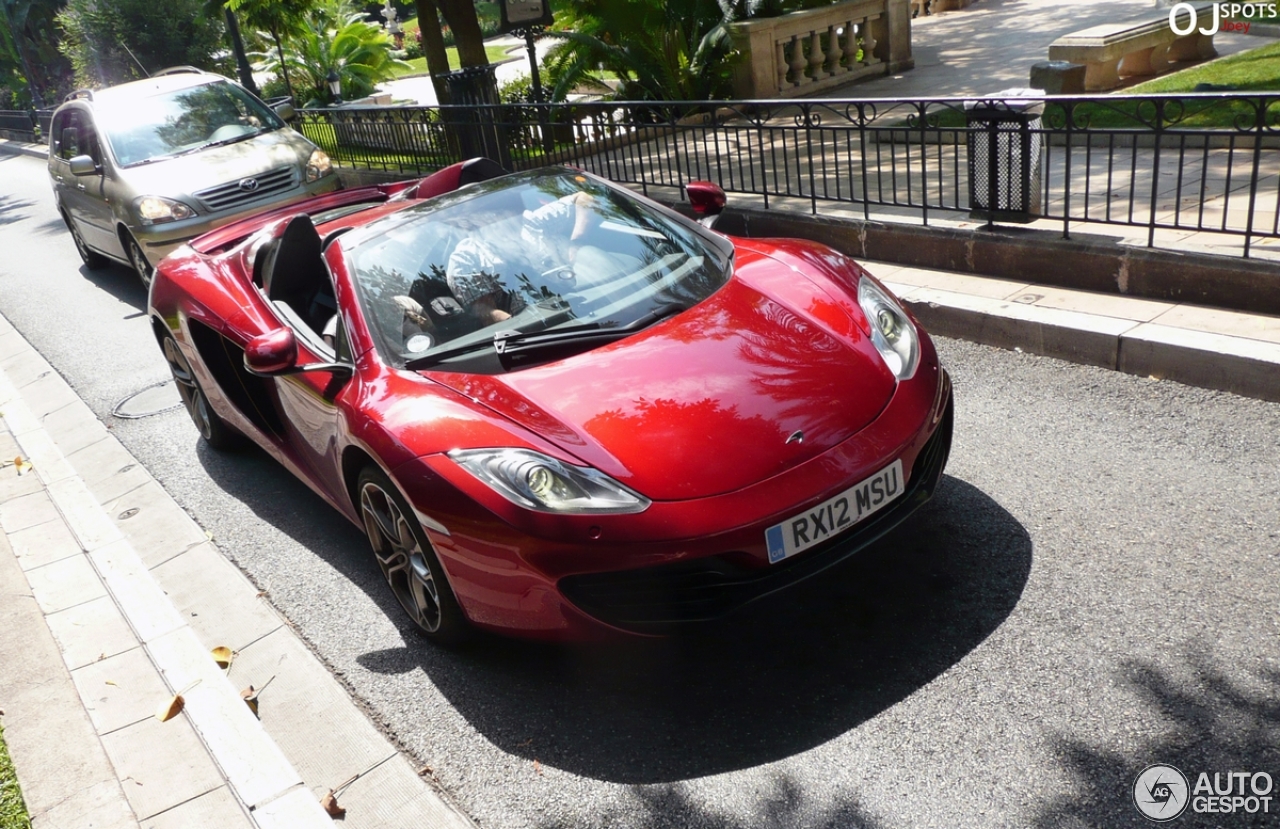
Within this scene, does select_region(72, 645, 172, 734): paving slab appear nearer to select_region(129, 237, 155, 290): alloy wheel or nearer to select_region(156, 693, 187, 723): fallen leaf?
select_region(156, 693, 187, 723): fallen leaf

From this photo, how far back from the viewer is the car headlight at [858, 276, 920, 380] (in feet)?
12.1

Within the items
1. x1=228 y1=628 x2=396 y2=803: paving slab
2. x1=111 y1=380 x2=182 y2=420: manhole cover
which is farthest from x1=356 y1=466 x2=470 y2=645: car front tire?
x1=111 y1=380 x2=182 y2=420: manhole cover

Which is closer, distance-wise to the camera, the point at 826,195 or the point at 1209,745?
the point at 1209,745

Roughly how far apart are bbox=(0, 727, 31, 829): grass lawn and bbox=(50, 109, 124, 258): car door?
7866 mm

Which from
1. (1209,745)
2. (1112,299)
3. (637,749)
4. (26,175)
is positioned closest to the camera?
(1209,745)

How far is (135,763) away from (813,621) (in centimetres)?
228

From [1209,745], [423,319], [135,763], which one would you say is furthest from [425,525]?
[1209,745]

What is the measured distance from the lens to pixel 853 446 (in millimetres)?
3307

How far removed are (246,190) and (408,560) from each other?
718cm

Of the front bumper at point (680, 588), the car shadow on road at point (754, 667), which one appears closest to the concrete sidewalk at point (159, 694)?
the car shadow on road at point (754, 667)

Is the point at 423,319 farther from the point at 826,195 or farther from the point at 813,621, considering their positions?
Answer: the point at 826,195

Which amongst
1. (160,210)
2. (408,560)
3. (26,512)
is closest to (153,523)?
(26,512)

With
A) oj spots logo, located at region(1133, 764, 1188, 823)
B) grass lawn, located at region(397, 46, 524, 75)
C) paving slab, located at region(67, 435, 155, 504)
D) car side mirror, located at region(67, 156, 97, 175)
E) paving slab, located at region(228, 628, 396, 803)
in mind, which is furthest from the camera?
grass lawn, located at region(397, 46, 524, 75)

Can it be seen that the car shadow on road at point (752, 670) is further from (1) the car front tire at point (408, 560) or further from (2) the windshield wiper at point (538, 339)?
(2) the windshield wiper at point (538, 339)
